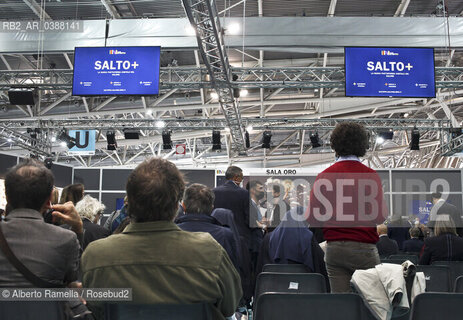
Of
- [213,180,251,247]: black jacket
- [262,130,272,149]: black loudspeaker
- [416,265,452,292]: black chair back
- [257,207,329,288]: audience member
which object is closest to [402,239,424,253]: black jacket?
[416,265,452,292]: black chair back

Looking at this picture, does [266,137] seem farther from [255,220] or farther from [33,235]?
[33,235]

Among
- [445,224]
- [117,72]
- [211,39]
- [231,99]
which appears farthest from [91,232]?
[231,99]

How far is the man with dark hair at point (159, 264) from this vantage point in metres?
1.43

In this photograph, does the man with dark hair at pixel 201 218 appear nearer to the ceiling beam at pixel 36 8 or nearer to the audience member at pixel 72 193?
the audience member at pixel 72 193

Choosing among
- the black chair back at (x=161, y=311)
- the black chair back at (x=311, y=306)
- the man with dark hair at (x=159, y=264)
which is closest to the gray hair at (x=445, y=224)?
the black chair back at (x=311, y=306)

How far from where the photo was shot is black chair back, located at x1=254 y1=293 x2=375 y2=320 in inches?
74.0

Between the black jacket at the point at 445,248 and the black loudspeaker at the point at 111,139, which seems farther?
the black loudspeaker at the point at 111,139

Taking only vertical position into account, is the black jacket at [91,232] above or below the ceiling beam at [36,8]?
below

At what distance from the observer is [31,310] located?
1.66 metres

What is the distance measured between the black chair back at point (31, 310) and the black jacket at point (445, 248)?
160 inches

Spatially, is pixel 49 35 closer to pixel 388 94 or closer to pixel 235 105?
pixel 235 105

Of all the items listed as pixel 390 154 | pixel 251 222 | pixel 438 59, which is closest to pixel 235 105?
pixel 438 59

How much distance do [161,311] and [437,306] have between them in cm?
123

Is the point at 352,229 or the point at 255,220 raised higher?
the point at 352,229
